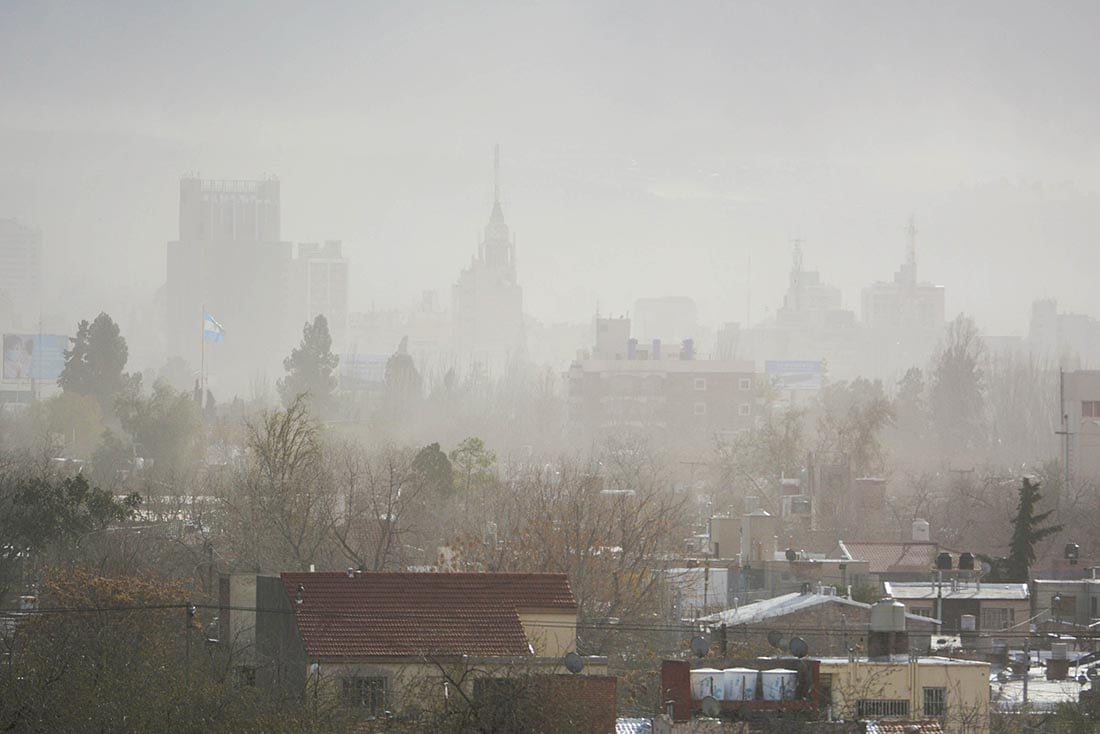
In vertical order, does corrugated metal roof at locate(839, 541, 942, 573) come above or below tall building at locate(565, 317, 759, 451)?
below

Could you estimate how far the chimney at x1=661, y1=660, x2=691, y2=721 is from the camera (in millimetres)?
21188

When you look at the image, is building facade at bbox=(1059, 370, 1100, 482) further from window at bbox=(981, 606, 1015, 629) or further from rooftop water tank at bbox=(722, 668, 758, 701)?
rooftop water tank at bbox=(722, 668, 758, 701)

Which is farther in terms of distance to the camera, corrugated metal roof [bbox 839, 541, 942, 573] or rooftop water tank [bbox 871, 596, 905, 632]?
corrugated metal roof [bbox 839, 541, 942, 573]

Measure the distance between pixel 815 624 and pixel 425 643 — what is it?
896cm

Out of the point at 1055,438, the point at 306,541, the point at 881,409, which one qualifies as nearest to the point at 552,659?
the point at 306,541

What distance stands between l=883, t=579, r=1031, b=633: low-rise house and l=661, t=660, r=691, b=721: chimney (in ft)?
41.5

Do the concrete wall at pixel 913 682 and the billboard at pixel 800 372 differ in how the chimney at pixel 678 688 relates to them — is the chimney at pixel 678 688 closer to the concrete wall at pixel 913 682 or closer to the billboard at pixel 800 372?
the concrete wall at pixel 913 682

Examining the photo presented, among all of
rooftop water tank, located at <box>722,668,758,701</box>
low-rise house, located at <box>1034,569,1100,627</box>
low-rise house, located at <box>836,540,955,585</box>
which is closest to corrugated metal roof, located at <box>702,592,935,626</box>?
low-rise house, located at <box>1034,569,1100,627</box>

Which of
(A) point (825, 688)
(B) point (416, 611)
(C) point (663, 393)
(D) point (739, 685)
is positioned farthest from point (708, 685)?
(C) point (663, 393)

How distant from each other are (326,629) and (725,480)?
45.9 meters

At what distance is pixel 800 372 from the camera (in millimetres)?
152000

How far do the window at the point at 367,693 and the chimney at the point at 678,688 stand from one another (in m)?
2.96

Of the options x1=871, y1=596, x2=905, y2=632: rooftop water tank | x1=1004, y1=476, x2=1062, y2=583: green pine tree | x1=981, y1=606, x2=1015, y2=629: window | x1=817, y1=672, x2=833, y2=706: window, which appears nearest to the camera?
x1=817, y1=672, x2=833, y2=706: window

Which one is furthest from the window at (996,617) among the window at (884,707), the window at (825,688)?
the window at (825,688)
